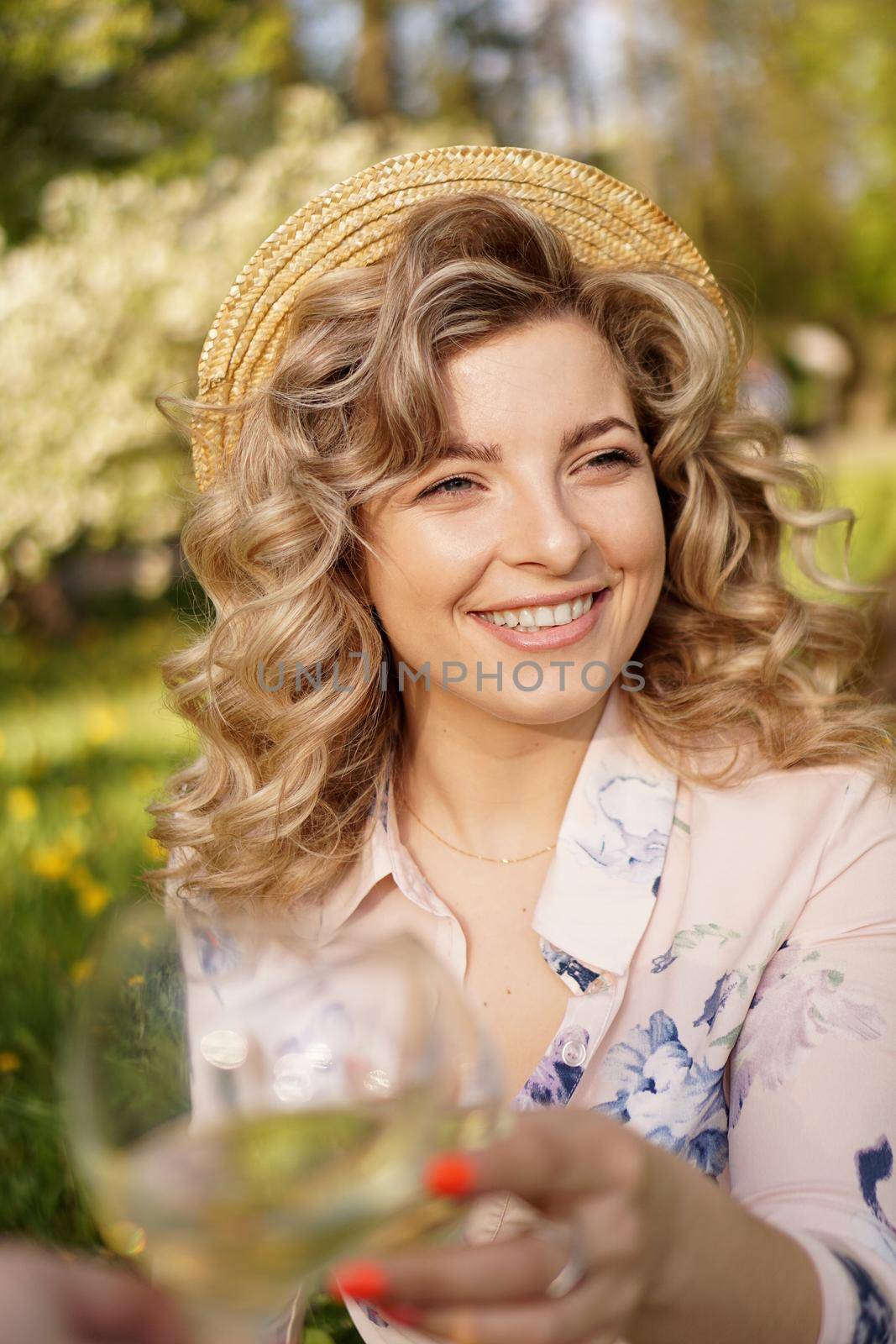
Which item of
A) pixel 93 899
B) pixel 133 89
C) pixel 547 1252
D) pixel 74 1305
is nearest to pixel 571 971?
pixel 547 1252

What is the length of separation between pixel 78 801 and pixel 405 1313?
3.40 m

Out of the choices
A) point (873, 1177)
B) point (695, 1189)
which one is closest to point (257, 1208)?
point (695, 1189)

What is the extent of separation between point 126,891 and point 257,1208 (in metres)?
2.85

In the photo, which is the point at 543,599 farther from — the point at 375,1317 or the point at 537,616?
the point at 375,1317

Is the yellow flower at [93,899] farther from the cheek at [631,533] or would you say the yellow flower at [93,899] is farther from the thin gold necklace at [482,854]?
the cheek at [631,533]

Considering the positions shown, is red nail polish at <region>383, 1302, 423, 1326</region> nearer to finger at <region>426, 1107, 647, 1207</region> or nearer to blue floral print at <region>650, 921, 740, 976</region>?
finger at <region>426, 1107, 647, 1207</region>

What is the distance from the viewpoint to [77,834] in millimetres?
3832

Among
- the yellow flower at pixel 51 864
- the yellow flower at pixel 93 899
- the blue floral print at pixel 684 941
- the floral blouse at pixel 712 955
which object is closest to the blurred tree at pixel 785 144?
the yellow flower at pixel 51 864

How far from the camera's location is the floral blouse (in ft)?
5.02

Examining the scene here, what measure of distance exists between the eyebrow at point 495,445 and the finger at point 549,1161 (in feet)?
3.53

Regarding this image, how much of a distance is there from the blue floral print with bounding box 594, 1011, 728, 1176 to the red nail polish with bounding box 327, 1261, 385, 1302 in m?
1.03

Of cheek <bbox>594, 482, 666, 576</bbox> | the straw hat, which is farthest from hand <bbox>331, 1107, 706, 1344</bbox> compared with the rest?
the straw hat

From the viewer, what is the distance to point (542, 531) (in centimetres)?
170

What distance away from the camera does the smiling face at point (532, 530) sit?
5.69 ft
